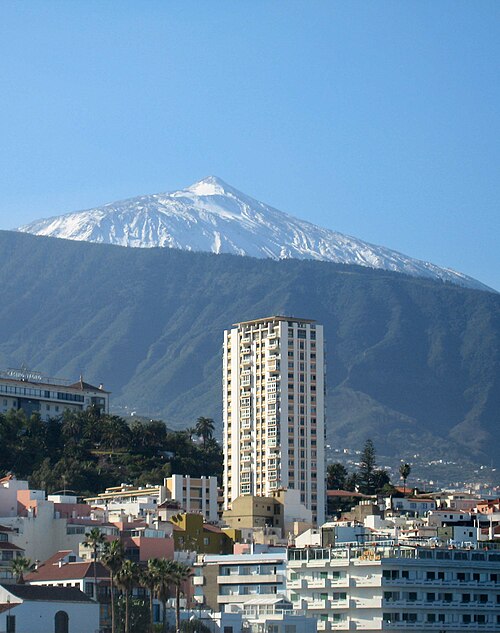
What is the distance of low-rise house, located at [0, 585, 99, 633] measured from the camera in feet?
289

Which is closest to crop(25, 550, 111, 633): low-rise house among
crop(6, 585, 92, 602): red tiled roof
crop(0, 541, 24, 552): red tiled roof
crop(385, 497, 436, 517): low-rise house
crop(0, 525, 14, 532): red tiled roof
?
crop(6, 585, 92, 602): red tiled roof

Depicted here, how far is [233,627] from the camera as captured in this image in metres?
95.1

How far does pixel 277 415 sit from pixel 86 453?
72.8 ft

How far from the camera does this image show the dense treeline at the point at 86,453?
17575 cm

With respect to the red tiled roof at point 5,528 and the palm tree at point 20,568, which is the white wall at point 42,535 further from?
the palm tree at point 20,568

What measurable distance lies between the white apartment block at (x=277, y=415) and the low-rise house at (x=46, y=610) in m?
90.4

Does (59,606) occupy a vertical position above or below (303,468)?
below

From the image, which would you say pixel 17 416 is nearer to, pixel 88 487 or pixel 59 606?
pixel 88 487

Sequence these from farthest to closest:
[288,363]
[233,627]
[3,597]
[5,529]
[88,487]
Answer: [288,363], [88,487], [5,529], [233,627], [3,597]

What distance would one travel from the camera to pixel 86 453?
188 metres

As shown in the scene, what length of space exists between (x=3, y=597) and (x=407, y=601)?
23.9 metres

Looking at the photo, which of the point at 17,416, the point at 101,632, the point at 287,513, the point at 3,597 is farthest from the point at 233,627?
the point at 17,416

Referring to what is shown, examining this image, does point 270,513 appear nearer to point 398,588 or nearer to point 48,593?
point 398,588

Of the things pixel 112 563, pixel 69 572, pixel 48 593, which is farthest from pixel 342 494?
pixel 48 593
